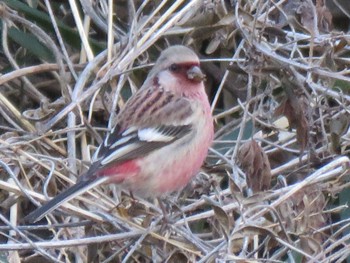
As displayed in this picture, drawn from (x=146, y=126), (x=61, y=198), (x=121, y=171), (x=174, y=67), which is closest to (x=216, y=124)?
(x=174, y=67)

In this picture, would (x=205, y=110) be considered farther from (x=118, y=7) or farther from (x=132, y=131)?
(x=118, y=7)

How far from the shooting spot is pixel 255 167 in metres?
3.63

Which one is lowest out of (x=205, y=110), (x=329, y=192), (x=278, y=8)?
(x=329, y=192)

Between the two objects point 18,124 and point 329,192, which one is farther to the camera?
point 18,124

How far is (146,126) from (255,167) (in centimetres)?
51

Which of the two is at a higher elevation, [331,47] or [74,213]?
[331,47]

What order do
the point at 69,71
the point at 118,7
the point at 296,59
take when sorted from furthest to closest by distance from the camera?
the point at 118,7
the point at 69,71
the point at 296,59

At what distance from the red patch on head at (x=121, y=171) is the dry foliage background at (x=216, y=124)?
0.10 meters

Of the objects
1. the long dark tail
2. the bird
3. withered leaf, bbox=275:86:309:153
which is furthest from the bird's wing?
withered leaf, bbox=275:86:309:153

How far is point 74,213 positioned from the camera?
3.57m

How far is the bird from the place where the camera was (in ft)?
12.4

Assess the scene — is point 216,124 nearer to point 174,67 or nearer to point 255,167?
point 174,67

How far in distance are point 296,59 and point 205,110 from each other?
1.33 feet

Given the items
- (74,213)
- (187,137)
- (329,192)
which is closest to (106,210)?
(74,213)
